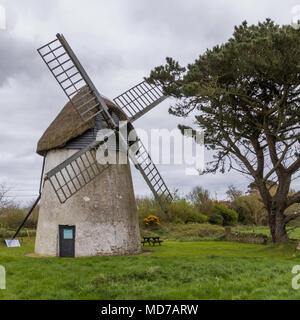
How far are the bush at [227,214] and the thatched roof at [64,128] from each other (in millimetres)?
21136

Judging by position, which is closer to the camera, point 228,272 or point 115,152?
point 228,272

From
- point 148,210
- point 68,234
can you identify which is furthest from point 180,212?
point 68,234

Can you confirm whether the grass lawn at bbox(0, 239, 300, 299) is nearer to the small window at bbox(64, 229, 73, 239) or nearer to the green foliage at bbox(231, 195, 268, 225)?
the small window at bbox(64, 229, 73, 239)

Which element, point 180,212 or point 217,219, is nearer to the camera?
point 180,212

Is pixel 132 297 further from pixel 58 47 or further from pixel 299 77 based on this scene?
pixel 299 77

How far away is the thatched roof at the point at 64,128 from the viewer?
1308cm

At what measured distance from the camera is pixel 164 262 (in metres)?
10.3

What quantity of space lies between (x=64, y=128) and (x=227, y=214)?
913 inches

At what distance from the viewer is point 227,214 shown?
32875mm

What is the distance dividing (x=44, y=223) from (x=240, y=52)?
9.72m

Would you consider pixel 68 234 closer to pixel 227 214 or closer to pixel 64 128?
pixel 64 128

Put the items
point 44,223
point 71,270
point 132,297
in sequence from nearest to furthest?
point 132,297
point 71,270
point 44,223

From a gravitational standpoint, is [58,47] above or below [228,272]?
above
